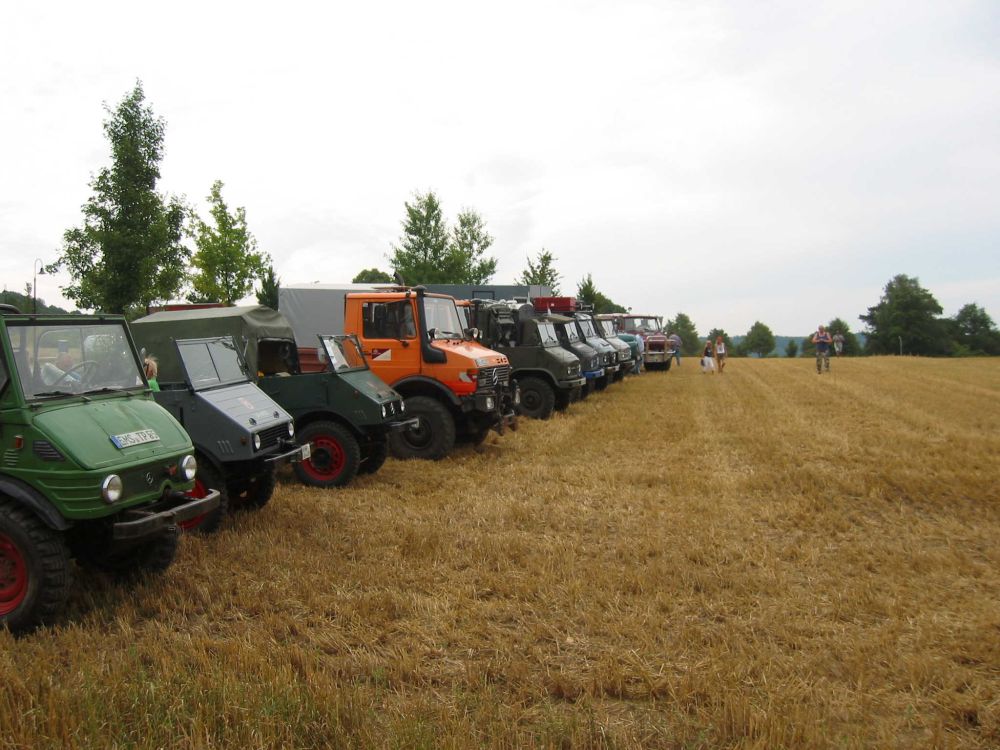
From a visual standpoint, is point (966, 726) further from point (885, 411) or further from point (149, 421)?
point (885, 411)

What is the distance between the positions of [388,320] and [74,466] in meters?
6.51

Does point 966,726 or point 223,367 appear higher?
point 223,367

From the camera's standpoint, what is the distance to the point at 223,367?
294 inches

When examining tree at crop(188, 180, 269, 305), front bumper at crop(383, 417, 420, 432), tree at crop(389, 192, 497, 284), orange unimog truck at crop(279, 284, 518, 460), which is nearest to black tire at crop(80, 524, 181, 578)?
front bumper at crop(383, 417, 420, 432)

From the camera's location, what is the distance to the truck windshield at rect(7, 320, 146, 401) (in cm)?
477

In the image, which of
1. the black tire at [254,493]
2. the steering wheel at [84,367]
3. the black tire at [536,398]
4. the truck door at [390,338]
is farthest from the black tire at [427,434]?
the steering wheel at [84,367]

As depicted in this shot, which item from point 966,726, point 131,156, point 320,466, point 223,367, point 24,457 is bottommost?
point 966,726

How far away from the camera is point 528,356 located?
14.7 metres

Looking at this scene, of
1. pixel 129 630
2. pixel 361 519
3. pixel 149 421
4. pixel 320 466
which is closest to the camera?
pixel 129 630

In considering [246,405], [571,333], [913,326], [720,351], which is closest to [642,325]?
[720,351]

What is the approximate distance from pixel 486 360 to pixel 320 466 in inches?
123

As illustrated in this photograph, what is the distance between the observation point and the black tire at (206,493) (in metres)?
6.39

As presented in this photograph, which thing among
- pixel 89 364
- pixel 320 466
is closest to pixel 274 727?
pixel 89 364

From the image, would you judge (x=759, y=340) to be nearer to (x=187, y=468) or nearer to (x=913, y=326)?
(x=913, y=326)
